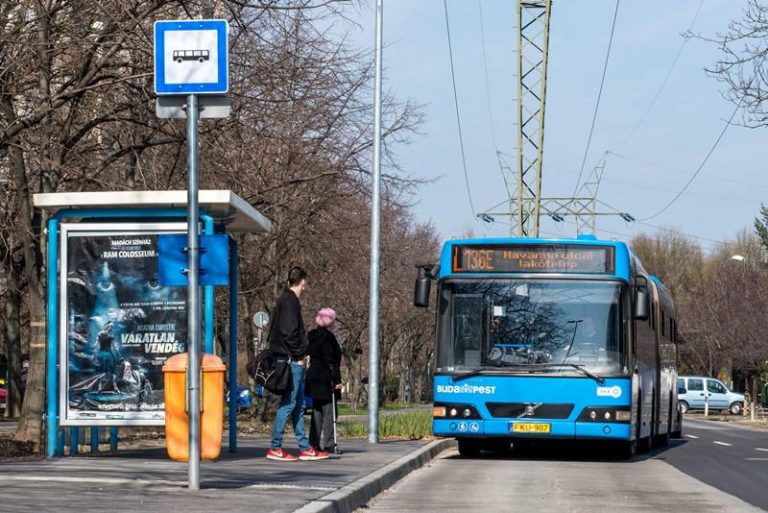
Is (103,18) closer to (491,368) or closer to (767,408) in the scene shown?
(491,368)

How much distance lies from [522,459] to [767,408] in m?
50.9

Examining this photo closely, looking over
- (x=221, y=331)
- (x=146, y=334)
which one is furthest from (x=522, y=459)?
(x=221, y=331)

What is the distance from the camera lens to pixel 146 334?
15188 millimetres

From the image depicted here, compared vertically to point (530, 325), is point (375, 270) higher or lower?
higher

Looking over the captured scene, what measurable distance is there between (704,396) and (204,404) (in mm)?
54349

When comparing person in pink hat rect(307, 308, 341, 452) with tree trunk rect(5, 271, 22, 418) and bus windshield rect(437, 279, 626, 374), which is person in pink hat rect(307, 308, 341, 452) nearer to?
bus windshield rect(437, 279, 626, 374)

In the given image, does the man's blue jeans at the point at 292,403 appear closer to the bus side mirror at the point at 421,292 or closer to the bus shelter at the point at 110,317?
the bus shelter at the point at 110,317

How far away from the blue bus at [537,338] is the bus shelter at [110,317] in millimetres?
4284

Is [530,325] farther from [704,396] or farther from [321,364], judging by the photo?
[704,396]

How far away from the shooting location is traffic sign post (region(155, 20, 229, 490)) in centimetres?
1054

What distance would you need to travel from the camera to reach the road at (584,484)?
1202 cm

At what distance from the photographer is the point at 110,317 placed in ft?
49.6

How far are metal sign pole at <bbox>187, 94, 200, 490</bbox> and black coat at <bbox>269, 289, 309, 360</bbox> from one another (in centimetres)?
411

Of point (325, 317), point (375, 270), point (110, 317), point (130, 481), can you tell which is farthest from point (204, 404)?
point (375, 270)
